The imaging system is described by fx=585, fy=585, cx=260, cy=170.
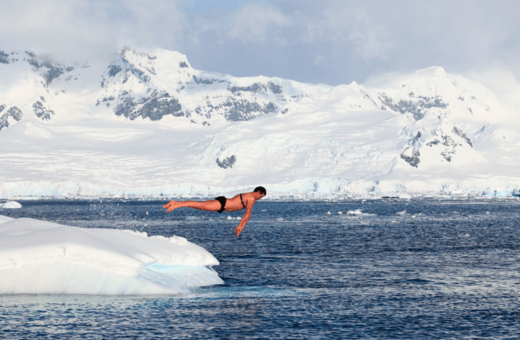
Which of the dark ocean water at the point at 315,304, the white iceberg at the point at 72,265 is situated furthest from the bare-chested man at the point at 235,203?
the white iceberg at the point at 72,265

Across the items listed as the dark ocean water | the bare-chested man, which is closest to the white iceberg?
the dark ocean water

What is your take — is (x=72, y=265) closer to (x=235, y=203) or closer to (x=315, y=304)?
(x=315, y=304)

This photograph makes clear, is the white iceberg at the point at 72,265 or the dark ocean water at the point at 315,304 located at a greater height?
the white iceberg at the point at 72,265

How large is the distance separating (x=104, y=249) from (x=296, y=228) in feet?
171

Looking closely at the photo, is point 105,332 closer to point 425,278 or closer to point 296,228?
point 425,278

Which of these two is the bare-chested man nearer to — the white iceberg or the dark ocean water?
the dark ocean water

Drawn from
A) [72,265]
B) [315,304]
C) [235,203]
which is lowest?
[315,304]

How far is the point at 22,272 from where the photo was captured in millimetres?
26703

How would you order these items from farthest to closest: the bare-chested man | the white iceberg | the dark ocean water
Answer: the white iceberg, the dark ocean water, the bare-chested man

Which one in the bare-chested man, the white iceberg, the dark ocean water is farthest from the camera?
the white iceberg

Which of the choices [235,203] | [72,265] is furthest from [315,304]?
[235,203]

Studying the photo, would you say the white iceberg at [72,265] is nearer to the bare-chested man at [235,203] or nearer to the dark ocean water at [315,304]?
the dark ocean water at [315,304]

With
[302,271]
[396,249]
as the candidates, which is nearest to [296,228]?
[396,249]

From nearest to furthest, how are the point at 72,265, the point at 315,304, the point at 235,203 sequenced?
the point at 235,203 < the point at 72,265 < the point at 315,304
